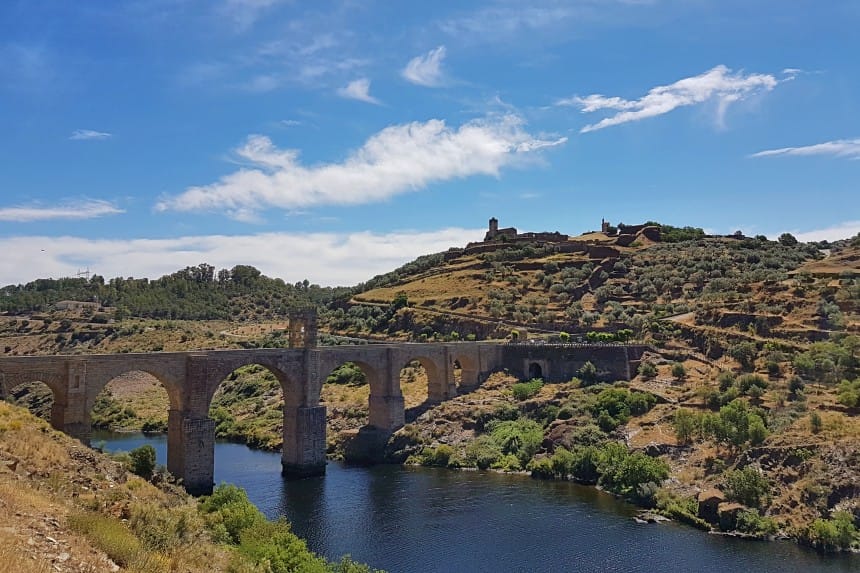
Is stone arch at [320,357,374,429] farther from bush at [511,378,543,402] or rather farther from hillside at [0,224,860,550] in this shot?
bush at [511,378,543,402]

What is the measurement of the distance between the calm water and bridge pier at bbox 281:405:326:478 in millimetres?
Answer: 835

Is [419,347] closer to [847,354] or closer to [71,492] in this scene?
[847,354]

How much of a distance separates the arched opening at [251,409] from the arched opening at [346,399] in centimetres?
320

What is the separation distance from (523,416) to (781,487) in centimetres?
1618

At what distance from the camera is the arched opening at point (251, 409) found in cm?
4194

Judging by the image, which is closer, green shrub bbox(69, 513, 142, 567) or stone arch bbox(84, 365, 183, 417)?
green shrub bbox(69, 513, 142, 567)

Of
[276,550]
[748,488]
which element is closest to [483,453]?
[748,488]

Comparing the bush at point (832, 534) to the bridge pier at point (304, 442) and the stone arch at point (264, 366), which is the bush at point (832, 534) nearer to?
the bridge pier at point (304, 442)

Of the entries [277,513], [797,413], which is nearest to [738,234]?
[797,413]

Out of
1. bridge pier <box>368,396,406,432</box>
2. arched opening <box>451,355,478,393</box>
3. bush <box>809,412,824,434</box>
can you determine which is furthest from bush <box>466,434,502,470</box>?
bush <box>809,412,824,434</box>

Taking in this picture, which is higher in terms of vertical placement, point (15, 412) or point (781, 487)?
point (15, 412)

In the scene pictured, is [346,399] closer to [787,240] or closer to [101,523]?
[101,523]

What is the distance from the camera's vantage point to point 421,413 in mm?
42156

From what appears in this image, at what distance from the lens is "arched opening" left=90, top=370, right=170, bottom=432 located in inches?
1869
